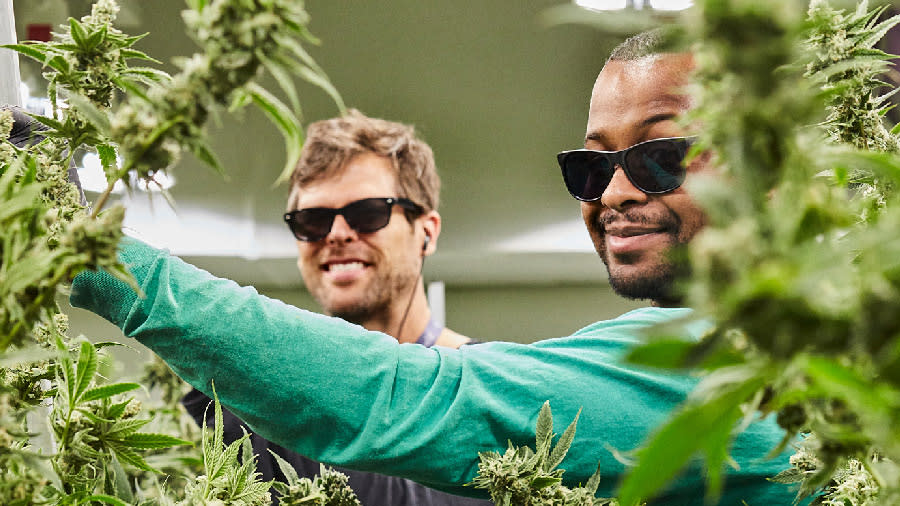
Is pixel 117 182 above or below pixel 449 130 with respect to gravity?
below

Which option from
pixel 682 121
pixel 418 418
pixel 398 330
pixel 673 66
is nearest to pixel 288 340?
pixel 418 418

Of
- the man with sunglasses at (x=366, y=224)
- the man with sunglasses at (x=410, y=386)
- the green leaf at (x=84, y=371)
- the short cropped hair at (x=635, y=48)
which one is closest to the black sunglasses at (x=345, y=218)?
the man with sunglasses at (x=366, y=224)

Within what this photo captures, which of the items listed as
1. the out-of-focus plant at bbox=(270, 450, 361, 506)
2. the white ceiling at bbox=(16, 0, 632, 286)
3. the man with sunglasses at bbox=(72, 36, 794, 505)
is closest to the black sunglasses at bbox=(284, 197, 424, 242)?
the white ceiling at bbox=(16, 0, 632, 286)

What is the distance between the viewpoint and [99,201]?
213 mm

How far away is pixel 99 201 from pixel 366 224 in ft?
4.02

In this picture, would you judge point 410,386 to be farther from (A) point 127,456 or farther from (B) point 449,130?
(B) point 449,130

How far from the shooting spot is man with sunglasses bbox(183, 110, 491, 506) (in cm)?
144

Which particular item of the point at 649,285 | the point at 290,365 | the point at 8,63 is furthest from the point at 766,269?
the point at 649,285

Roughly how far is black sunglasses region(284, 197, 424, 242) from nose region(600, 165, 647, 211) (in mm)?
764

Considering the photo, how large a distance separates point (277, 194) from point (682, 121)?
8.91 ft

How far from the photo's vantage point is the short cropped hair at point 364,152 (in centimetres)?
151

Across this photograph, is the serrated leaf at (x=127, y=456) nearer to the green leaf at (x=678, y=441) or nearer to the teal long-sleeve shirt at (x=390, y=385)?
the teal long-sleeve shirt at (x=390, y=385)

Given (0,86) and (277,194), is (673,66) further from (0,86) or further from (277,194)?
(277,194)

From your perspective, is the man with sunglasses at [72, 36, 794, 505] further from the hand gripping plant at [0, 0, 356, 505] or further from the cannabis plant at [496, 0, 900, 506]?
the cannabis plant at [496, 0, 900, 506]
